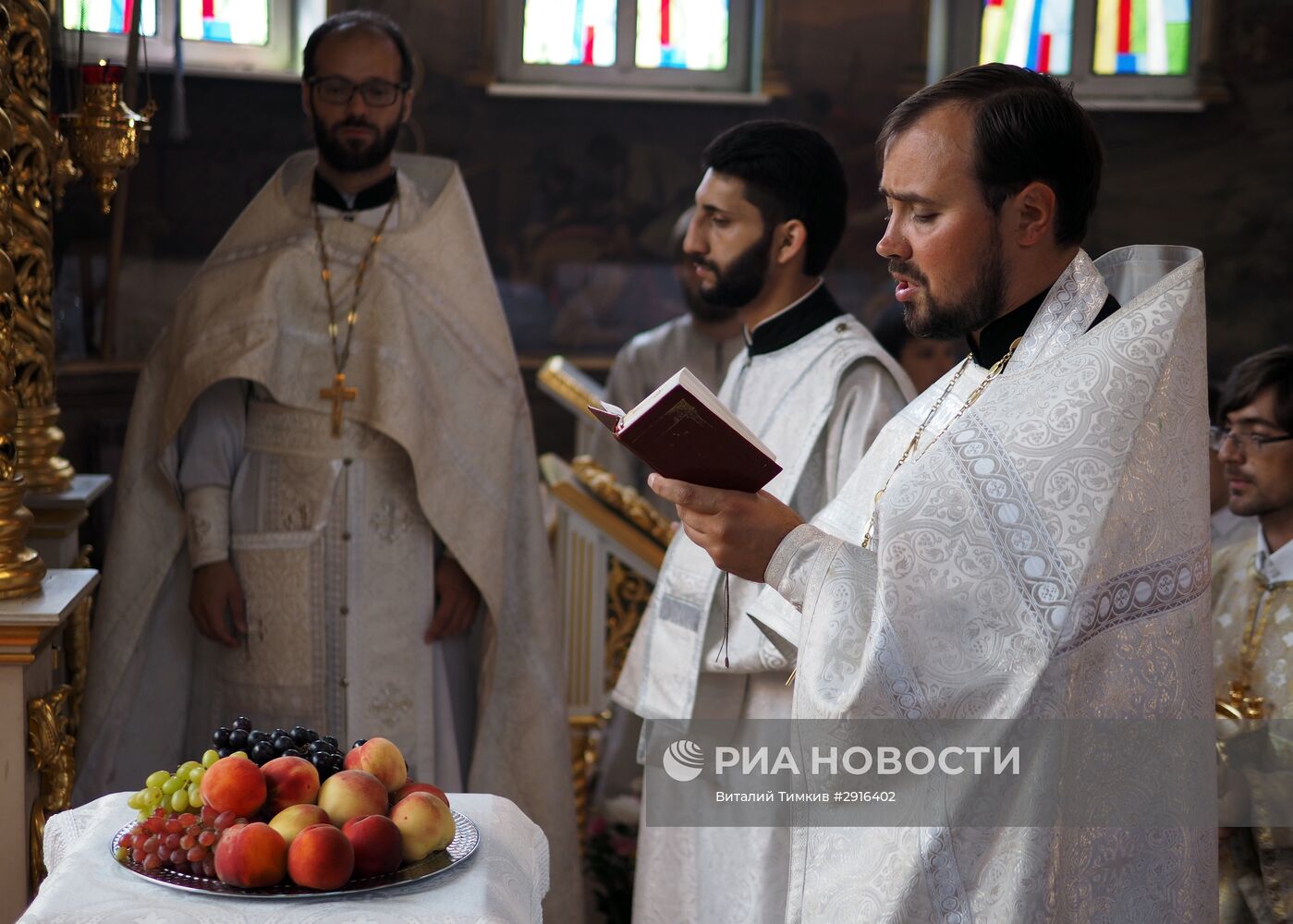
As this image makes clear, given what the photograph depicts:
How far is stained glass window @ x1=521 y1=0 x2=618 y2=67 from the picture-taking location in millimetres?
8797

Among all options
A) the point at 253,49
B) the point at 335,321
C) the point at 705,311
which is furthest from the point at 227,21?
the point at 335,321

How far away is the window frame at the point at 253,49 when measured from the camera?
24.5 ft

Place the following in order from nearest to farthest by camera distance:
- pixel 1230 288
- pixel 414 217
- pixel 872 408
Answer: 1. pixel 872 408
2. pixel 414 217
3. pixel 1230 288

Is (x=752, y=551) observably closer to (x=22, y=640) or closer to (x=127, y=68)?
(x=22, y=640)

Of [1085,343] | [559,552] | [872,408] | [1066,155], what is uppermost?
[1066,155]

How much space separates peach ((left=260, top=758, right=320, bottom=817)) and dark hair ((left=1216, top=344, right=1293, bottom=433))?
7.34 ft

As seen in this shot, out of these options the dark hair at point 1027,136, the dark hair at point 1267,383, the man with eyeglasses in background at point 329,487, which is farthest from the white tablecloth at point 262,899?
the dark hair at point 1267,383

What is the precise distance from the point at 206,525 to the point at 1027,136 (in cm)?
240

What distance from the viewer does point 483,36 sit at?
8.38 metres

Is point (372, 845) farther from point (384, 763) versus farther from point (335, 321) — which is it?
point (335, 321)

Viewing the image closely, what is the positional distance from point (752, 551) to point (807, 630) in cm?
19

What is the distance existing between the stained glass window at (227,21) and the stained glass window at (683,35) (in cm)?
231

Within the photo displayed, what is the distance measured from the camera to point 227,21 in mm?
7816

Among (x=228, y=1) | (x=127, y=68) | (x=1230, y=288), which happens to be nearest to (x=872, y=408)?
(x=127, y=68)
